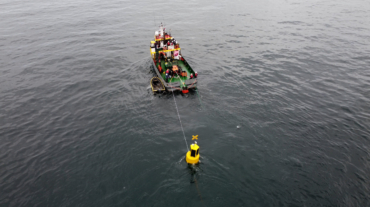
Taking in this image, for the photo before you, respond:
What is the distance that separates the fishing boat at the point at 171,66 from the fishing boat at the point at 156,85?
22.6 inches

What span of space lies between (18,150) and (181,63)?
92.5ft

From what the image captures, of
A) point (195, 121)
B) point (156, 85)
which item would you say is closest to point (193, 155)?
point (195, 121)

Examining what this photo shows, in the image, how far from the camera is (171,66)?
39.3 meters

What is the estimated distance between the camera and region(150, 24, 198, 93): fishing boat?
111 feet

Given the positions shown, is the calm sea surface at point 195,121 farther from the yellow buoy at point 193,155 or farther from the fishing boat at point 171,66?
the fishing boat at point 171,66

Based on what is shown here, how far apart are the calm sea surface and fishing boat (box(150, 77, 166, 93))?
1.25m

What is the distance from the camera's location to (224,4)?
89938 millimetres

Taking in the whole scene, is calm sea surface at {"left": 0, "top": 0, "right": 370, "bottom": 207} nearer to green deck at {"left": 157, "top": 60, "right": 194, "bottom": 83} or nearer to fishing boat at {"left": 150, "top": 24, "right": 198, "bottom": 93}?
fishing boat at {"left": 150, "top": 24, "right": 198, "bottom": 93}

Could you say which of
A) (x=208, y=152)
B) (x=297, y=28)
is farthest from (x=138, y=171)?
(x=297, y=28)

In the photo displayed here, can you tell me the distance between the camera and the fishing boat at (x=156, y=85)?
3411 centimetres

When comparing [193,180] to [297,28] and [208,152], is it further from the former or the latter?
[297,28]

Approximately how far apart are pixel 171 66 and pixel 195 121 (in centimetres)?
1522

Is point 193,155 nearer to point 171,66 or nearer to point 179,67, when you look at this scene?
point 179,67

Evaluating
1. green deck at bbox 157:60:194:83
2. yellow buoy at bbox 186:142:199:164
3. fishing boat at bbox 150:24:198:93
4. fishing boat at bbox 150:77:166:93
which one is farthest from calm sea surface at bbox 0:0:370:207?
green deck at bbox 157:60:194:83
